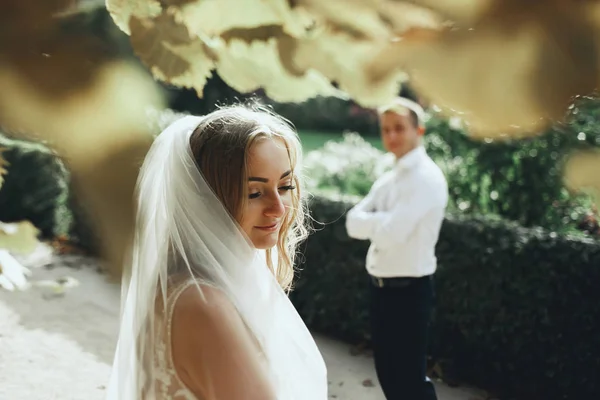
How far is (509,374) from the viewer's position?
4.57 m

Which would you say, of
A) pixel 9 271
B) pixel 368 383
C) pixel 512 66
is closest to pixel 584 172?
pixel 512 66

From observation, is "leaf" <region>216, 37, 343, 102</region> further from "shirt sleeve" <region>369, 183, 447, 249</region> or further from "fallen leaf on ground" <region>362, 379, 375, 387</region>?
"fallen leaf on ground" <region>362, 379, 375, 387</region>

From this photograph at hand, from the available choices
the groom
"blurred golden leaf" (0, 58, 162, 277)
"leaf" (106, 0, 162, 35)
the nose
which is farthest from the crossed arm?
"blurred golden leaf" (0, 58, 162, 277)

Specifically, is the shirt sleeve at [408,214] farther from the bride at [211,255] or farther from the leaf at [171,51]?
the leaf at [171,51]

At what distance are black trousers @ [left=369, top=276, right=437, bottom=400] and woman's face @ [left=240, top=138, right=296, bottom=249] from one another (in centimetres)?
233

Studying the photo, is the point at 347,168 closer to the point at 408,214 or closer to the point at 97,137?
the point at 408,214

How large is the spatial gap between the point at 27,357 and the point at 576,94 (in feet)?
18.0

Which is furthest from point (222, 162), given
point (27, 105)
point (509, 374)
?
point (509, 374)

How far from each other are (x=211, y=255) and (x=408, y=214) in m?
2.29

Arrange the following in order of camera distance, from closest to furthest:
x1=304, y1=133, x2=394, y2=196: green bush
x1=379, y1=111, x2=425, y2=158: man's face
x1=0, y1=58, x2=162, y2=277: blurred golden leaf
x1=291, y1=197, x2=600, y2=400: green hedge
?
x1=0, y1=58, x2=162, y2=277: blurred golden leaf → x1=379, y1=111, x2=425, y2=158: man's face → x1=291, y1=197, x2=600, y2=400: green hedge → x1=304, y1=133, x2=394, y2=196: green bush

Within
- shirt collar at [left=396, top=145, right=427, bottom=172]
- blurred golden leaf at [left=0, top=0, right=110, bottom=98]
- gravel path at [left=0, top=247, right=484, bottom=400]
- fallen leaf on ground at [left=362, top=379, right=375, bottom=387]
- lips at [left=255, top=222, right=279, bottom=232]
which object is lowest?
gravel path at [left=0, top=247, right=484, bottom=400]

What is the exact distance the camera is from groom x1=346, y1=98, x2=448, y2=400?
Answer: 11.5 ft

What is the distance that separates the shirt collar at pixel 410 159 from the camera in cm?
355

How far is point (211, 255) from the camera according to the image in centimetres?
132
